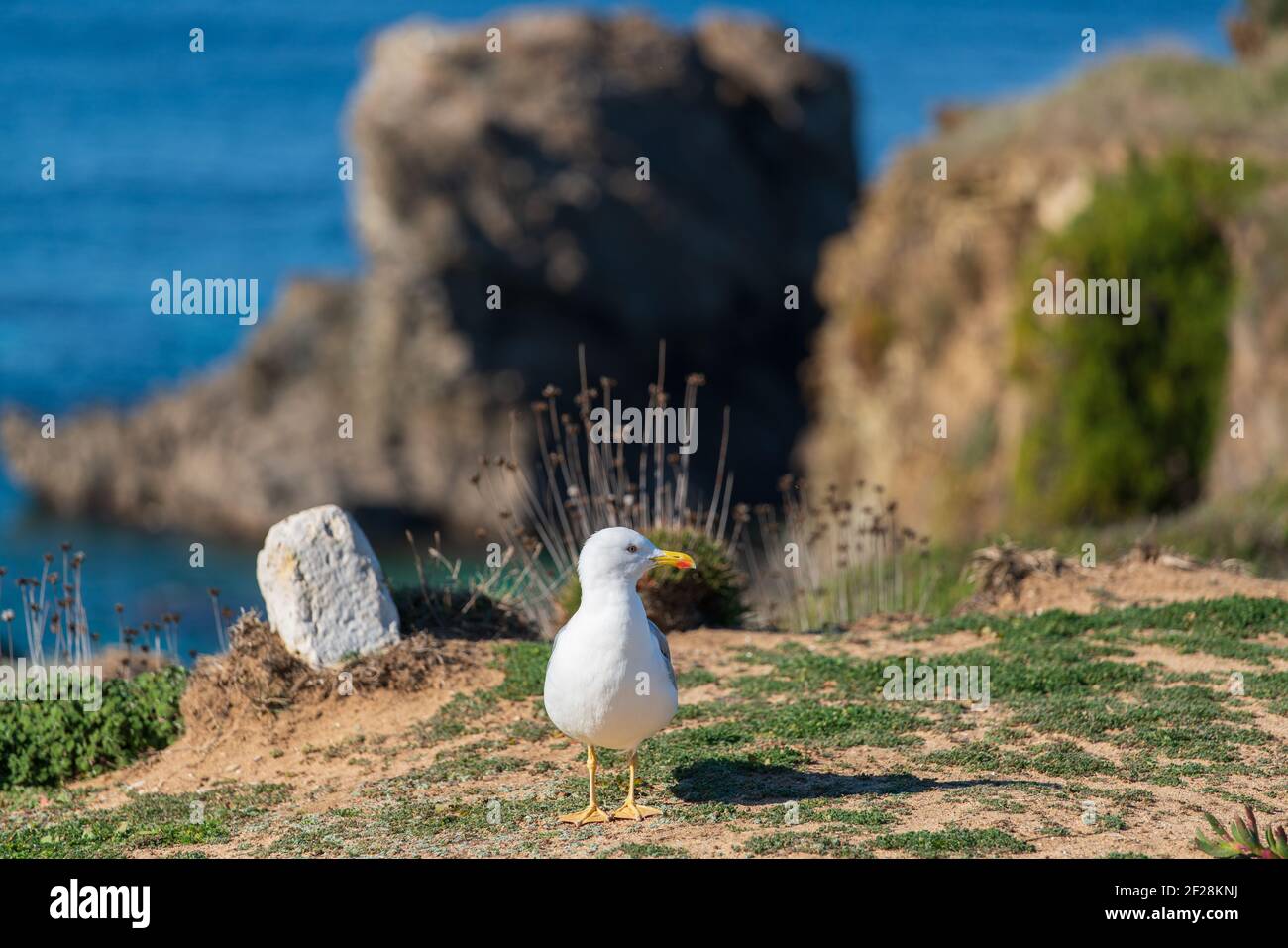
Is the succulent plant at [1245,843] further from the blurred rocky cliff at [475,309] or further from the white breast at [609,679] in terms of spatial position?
the blurred rocky cliff at [475,309]

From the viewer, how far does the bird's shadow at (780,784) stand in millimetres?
8703

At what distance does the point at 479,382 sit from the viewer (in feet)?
126

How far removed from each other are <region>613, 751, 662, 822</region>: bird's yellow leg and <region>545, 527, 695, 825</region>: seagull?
38cm

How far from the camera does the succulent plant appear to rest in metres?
7.36

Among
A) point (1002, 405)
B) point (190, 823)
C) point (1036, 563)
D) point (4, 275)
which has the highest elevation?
point (4, 275)

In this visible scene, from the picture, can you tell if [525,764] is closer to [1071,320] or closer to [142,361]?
[1071,320]

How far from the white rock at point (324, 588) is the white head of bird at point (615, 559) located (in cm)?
342

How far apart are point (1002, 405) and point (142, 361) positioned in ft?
132

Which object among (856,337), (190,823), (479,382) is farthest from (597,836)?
(479,382)

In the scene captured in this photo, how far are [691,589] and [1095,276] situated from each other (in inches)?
491
